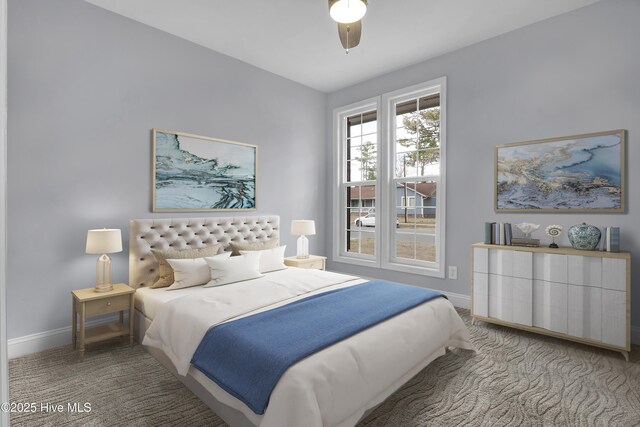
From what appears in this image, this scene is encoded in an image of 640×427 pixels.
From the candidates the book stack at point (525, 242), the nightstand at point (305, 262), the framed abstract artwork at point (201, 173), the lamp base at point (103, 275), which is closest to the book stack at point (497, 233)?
the book stack at point (525, 242)

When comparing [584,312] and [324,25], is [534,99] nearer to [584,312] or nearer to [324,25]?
[584,312]

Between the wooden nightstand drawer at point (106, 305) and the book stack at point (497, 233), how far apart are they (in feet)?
11.9

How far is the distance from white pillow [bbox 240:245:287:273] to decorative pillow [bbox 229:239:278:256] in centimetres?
18

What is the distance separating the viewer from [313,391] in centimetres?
155

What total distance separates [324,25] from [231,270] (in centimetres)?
269

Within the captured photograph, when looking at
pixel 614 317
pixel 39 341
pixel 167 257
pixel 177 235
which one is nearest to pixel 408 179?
pixel 614 317

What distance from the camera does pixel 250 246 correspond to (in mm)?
3854

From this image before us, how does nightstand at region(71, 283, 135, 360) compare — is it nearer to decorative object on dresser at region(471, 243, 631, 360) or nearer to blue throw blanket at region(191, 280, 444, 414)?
blue throw blanket at region(191, 280, 444, 414)

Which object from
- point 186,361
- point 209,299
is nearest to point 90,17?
point 209,299

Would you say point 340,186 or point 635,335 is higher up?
point 340,186

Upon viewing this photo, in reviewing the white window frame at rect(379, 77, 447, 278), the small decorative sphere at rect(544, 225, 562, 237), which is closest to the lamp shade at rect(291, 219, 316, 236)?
the white window frame at rect(379, 77, 447, 278)

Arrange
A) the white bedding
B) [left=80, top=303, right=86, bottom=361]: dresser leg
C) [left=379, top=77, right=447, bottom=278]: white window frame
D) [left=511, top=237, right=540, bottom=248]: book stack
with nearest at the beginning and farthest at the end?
the white bedding
[left=80, top=303, right=86, bottom=361]: dresser leg
[left=511, top=237, right=540, bottom=248]: book stack
[left=379, top=77, right=447, bottom=278]: white window frame

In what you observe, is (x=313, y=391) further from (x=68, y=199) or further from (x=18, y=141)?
(x=18, y=141)

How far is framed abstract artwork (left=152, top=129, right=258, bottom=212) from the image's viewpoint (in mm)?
3494
